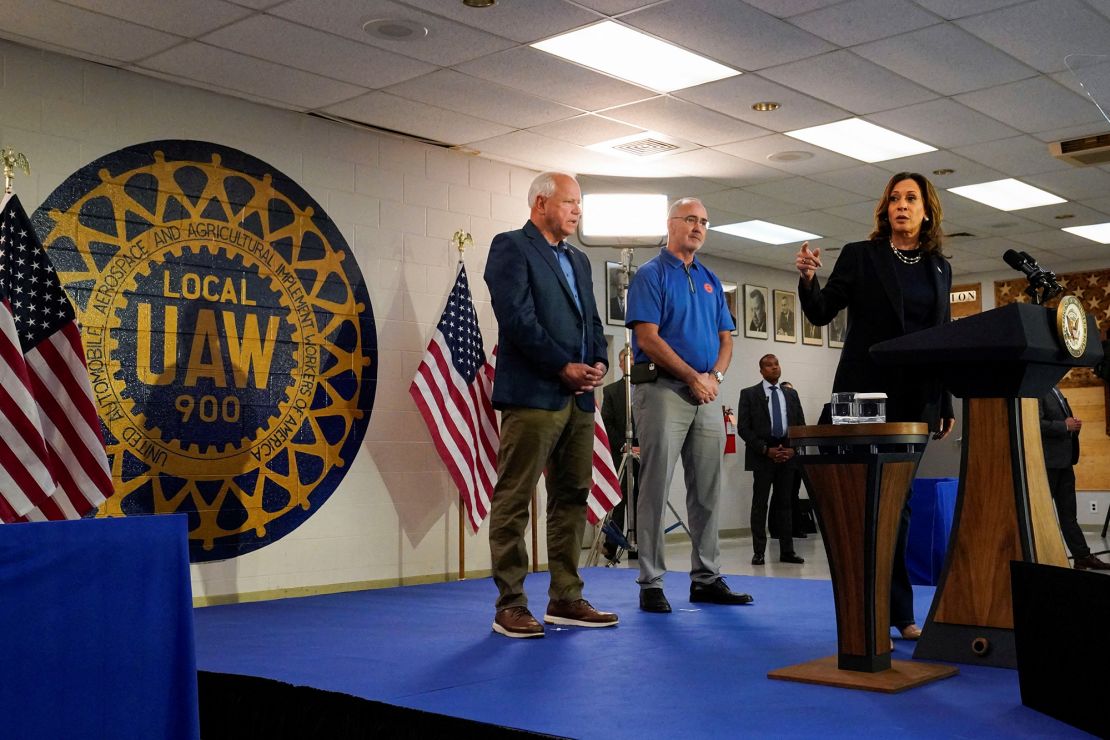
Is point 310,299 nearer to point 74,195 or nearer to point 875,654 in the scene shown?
point 74,195

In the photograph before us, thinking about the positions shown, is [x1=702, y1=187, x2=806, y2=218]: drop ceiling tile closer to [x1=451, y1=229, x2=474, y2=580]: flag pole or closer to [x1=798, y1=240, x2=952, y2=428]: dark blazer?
[x1=451, y1=229, x2=474, y2=580]: flag pole

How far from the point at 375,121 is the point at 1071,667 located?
15.7ft

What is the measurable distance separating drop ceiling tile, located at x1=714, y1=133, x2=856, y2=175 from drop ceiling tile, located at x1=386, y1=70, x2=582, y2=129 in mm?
1303

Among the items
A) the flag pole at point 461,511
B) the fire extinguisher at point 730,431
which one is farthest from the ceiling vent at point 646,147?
the fire extinguisher at point 730,431

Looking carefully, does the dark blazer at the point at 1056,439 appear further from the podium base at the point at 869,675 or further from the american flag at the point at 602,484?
the podium base at the point at 869,675

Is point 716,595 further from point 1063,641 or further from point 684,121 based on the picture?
point 684,121

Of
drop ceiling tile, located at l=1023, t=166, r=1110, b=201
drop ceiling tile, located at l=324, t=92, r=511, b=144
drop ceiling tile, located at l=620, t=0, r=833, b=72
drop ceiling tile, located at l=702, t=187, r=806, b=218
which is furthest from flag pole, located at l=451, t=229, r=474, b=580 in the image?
drop ceiling tile, located at l=1023, t=166, r=1110, b=201

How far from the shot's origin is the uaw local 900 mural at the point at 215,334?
16.3 feet

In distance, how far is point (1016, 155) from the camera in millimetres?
7133

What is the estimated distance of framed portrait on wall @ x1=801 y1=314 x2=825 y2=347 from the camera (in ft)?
39.1

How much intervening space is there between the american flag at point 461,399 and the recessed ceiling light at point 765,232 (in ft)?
11.9

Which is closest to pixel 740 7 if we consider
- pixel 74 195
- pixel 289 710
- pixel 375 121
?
pixel 375 121

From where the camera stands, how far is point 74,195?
16.1 feet

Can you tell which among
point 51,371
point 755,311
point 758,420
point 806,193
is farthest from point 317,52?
point 755,311
